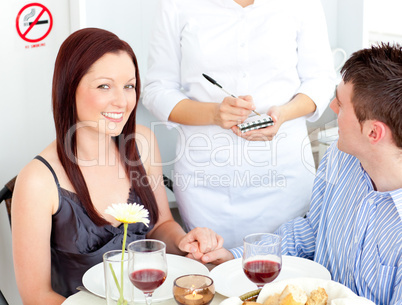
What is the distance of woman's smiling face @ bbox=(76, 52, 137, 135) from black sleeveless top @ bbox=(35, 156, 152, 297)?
7.4 inches

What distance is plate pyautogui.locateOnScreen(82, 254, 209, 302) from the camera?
1.26 metres

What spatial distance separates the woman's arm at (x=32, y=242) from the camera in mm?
1520

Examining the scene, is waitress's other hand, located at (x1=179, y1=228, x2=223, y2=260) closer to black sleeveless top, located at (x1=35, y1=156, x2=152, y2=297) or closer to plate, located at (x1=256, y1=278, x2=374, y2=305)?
black sleeveless top, located at (x1=35, y1=156, x2=152, y2=297)

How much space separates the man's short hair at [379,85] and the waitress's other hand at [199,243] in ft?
1.62

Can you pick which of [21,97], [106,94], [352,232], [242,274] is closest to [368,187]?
[352,232]

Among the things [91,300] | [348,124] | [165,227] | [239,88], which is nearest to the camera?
[91,300]

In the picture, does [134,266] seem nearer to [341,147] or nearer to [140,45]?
[341,147]

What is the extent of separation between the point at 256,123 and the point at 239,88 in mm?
148

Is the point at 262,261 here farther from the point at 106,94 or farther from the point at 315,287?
the point at 106,94

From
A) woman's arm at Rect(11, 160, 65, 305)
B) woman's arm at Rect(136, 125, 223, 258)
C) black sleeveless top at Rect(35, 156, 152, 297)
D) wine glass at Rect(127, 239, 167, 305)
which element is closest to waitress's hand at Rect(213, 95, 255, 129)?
woman's arm at Rect(136, 125, 223, 258)

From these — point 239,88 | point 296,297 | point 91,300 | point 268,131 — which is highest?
point 239,88

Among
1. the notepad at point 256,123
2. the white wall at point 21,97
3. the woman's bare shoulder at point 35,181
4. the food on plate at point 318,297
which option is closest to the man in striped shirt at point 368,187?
the food on plate at point 318,297

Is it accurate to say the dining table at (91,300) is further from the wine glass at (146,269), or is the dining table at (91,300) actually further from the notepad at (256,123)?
the notepad at (256,123)

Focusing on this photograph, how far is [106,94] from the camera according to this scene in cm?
167
